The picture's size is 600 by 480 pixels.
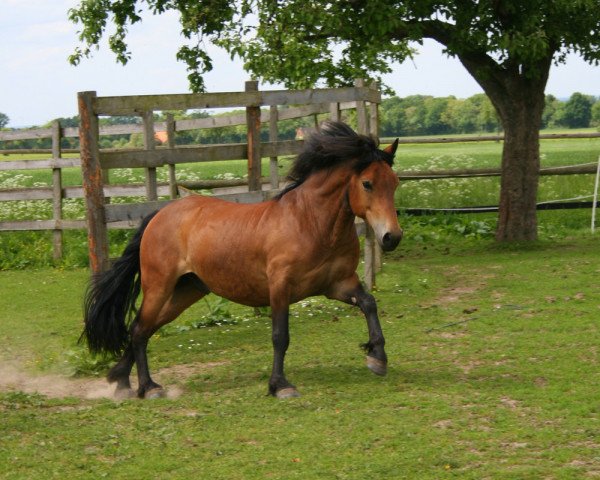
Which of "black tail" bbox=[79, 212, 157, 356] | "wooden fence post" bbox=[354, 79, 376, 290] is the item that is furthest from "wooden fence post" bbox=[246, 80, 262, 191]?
"black tail" bbox=[79, 212, 157, 356]

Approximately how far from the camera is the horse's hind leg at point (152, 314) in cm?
805

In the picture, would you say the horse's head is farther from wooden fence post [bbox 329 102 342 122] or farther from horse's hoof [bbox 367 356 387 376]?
wooden fence post [bbox 329 102 342 122]

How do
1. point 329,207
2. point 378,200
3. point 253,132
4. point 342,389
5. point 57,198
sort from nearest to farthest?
point 378,200 → point 342,389 → point 329,207 → point 253,132 → point 57,198

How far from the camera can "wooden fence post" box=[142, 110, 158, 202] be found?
10.4m

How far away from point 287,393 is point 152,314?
1.47 meters

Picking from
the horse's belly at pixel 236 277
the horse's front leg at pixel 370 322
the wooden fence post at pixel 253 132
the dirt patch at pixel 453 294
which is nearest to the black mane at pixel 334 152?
the horse's belly at pixel 236 277

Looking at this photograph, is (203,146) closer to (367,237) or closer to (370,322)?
(367,237)

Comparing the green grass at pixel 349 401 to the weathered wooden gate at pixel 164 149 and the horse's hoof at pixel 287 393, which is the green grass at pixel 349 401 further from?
the weathered wooden gate at pixel 164 149

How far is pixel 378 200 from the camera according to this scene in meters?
7.34

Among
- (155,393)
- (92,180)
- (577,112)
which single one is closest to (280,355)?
(155,393)

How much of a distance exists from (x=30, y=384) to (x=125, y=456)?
291 cm

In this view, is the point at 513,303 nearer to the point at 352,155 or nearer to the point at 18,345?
the point at 352,155

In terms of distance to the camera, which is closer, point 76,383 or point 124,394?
point 124,394

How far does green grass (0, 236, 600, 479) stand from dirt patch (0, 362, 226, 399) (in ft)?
0.22
